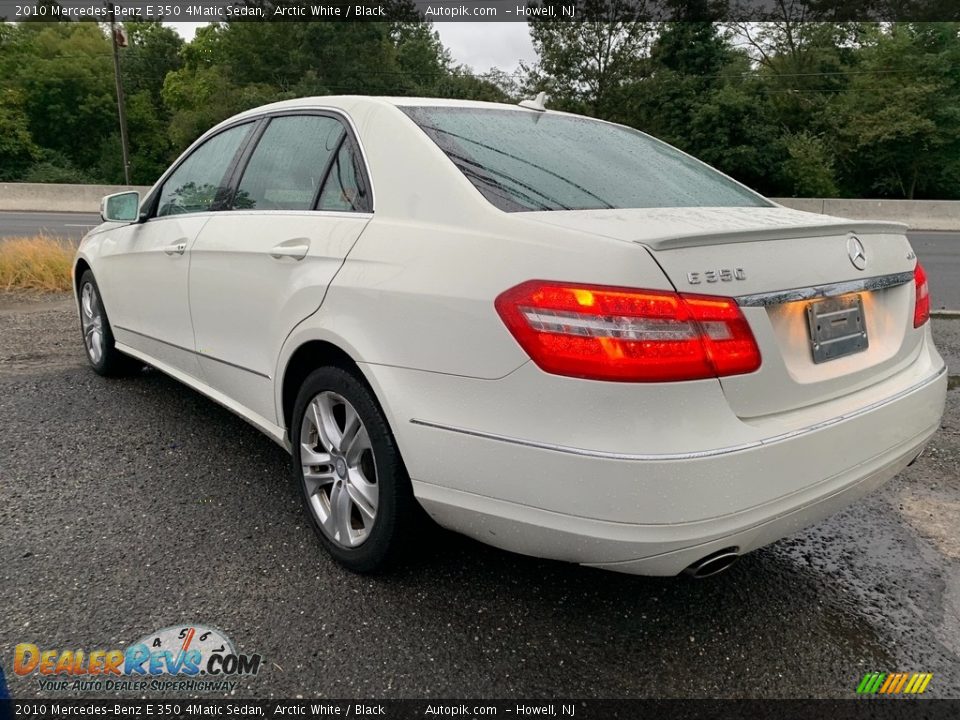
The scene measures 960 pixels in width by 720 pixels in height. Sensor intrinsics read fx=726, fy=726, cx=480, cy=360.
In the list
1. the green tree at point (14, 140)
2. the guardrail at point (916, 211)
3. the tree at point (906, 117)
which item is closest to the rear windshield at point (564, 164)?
the guardrail at point (916, 211)

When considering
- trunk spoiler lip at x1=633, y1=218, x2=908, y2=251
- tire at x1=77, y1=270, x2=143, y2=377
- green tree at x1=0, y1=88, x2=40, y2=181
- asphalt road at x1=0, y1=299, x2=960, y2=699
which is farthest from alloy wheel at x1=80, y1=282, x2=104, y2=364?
green tree at x1=0, y1=88, x2=40, y2=181

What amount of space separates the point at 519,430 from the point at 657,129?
34205 mm

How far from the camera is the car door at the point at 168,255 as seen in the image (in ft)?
11.3

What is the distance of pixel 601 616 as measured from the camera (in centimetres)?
234

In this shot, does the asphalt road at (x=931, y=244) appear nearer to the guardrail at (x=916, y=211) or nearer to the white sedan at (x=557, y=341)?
the guardrail at (x=916, y=211)

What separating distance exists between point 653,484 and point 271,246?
172cm

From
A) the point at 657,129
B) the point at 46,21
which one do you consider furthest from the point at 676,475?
the point at 46,21

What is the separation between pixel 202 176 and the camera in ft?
12.1

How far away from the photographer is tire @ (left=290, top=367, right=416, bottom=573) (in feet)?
7.36

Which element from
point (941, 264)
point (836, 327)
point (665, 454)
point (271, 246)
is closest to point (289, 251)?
point (271, 246)

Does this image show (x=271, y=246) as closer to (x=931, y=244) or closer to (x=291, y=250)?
(x=291, y=250)

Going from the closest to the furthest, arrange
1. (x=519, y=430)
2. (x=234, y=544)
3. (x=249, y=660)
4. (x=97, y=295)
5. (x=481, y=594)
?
(x=519, y=430)
(x=249, y=660)
(x=481, y=594)
(x=234, y=544)
(x=97, y=295)

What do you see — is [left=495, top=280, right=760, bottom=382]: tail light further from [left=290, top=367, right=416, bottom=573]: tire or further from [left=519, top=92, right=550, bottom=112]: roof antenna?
[left=519, top=92, right=550, bottom=112]: roof antenna

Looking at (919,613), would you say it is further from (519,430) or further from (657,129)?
(657,129)
